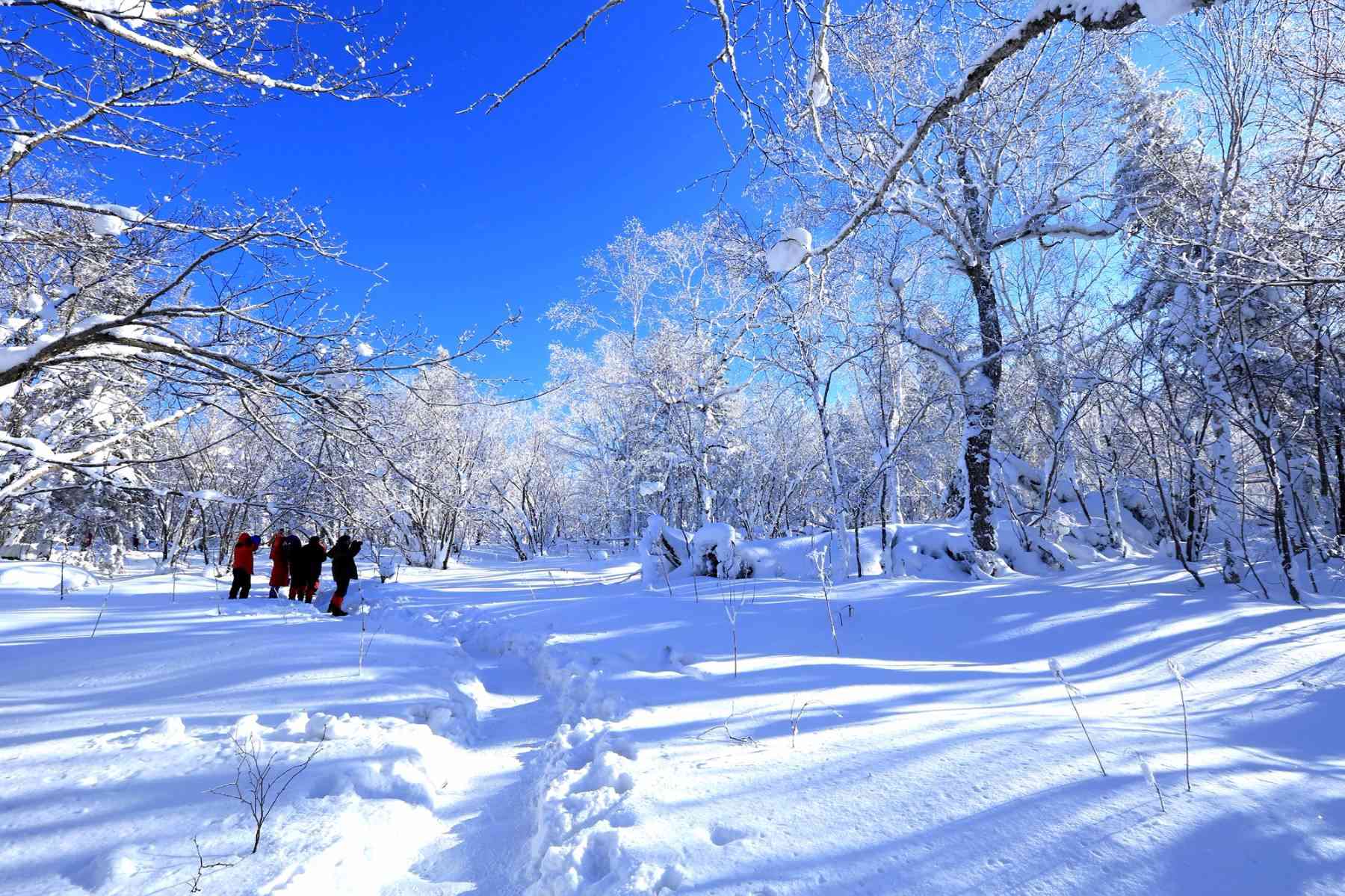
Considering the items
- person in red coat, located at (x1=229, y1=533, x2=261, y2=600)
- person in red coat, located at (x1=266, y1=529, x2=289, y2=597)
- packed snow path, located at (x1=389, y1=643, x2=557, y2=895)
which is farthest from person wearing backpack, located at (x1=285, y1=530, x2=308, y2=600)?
packed snow path, located at (x1=389, y1=643, x2=557, y2=895)

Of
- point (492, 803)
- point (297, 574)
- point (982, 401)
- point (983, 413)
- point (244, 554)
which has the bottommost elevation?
point (492, 803)

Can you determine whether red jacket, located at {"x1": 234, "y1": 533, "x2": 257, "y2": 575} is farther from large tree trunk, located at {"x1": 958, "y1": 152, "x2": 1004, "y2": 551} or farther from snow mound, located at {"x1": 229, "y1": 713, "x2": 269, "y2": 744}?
large tree trunk, located at {"x1": 958, "y1": 152, "x2": 1004, "y2": 551}

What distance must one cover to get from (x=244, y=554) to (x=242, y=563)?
0.14m

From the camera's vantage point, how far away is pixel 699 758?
2.44 m

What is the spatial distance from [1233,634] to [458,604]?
930cm

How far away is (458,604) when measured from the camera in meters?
8.91

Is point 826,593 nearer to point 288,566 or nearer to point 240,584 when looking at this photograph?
point 288,566

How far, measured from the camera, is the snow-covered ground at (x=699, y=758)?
5.21ft

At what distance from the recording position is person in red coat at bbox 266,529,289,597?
32.2 ft

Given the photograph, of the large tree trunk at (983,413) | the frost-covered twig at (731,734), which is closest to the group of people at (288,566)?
the frost-covered twig at (731,734)

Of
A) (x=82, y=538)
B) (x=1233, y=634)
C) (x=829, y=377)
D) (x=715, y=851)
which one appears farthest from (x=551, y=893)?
(x=82, y=538)

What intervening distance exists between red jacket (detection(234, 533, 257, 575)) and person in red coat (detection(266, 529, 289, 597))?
1.49 ft

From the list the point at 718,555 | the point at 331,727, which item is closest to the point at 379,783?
the point at 331,727

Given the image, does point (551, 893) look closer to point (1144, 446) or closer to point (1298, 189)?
point (1298, 189)
